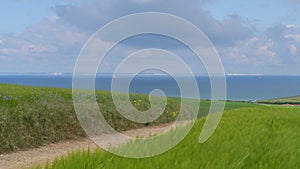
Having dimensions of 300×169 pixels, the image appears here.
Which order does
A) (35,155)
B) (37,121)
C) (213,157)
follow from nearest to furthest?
(213,157) → (35,155) → (37,121)

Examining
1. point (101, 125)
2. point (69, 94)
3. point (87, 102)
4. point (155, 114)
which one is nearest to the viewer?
point (101, 125)

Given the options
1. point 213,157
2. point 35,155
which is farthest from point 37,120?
point 213,157

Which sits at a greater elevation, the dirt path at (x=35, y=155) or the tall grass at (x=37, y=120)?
the tall grass at (x=37, y=120)

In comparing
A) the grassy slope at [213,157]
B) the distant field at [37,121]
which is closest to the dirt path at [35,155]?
the distant field at [37,121]

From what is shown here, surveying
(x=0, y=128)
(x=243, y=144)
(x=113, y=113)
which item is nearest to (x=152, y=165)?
(x=243, y=144)

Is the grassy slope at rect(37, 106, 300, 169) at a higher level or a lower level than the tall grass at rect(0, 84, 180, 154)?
higher

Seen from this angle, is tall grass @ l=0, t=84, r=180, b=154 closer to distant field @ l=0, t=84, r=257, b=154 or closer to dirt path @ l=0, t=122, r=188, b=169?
distant field @ l=0, t=84, r=257, b=154

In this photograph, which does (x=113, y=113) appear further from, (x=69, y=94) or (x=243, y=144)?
(x=243, y=144)

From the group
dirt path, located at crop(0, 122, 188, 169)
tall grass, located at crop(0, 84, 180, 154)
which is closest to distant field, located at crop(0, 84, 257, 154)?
tall grass, located at crop(0, 84, 180, 154)

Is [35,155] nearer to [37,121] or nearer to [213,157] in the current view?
[37,121]

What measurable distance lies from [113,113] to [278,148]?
31.4 ft

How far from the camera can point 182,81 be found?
4195mm

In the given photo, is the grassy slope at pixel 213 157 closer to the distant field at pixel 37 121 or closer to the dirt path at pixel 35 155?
the dirt path at pixel 35 155

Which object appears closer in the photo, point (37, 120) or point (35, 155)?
point (35, 155)
